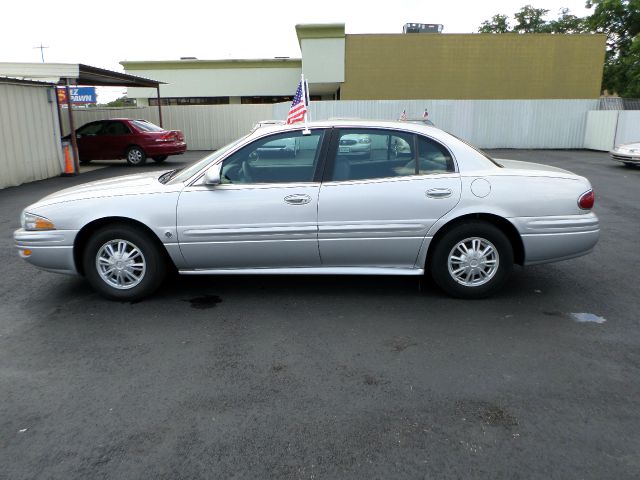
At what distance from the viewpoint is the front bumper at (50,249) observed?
4.73 m

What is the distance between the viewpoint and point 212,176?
455 cm

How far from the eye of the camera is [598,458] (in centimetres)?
262

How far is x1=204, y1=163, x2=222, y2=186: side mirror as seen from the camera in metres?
4.55

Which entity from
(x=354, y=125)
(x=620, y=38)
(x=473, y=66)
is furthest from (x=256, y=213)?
(x=620, y=38)

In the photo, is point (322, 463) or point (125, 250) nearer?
point (322, 463)

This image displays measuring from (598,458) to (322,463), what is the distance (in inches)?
53.3

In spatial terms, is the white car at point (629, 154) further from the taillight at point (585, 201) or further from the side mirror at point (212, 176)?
the side mirror at point (212, 176)

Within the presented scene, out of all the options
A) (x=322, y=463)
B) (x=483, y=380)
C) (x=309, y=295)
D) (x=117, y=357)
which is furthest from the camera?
(x=309, y=295)

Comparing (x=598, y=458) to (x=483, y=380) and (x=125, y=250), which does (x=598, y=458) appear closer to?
(x=483, y=380)

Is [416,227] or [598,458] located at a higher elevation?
[416,227]

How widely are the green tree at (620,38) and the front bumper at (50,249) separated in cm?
3752

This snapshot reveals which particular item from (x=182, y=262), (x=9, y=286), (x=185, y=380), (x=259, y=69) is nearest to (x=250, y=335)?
(x=185, y=380)

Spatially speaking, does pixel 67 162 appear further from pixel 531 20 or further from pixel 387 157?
pixel 531 20

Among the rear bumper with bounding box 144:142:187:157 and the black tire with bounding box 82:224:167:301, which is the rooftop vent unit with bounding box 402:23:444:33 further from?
the black tire with bounding box 82:224:167:301
